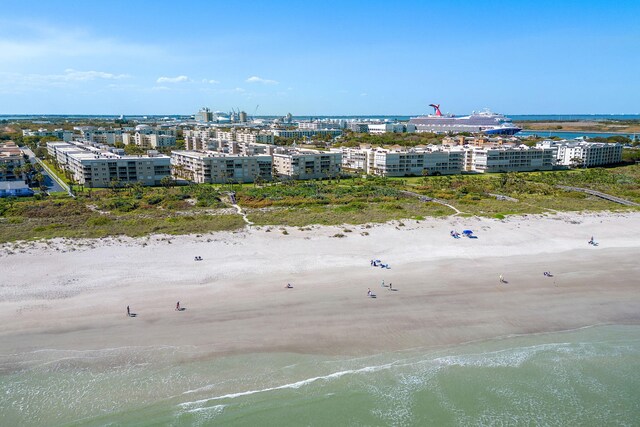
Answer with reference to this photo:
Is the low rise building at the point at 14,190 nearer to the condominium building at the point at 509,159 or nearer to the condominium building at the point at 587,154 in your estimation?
the condominium building at the point at 509,159

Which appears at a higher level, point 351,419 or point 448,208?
point 448,208

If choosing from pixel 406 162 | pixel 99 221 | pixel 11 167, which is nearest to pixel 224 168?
pixel 99 221

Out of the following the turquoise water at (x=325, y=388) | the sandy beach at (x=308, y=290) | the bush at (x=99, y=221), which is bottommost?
the turquoise water at (x=325, y=388)

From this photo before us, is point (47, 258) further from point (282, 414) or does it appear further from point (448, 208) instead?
point (448, 208)

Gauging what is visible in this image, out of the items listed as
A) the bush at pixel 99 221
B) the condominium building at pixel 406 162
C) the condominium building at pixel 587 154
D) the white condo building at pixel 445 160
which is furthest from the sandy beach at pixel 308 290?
the condominium building at pixel 587 154

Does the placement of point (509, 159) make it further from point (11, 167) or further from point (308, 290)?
point (11, 167)

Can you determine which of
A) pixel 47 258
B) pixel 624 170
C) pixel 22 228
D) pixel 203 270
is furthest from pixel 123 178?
pixel 624 170
